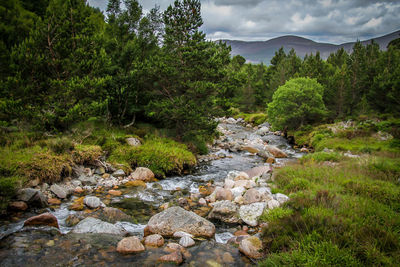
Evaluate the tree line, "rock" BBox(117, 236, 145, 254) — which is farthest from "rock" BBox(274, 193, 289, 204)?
the tree line

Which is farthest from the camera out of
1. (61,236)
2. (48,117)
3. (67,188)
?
(48,117)

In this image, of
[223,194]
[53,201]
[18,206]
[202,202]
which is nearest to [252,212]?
[223,194]

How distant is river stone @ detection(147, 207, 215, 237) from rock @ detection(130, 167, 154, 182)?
519 cm

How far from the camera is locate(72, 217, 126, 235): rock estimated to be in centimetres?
616

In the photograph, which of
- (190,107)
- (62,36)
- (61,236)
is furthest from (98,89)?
(61,236)

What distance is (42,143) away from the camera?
1080 cm

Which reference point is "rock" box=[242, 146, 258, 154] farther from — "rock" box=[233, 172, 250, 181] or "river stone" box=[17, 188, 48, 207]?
"river stone" box=[17, 188, 48, 207]

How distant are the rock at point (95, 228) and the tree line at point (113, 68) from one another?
744 cm

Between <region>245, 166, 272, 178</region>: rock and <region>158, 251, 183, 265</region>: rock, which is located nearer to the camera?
<region>158, 251, 183, 265</region>: rock

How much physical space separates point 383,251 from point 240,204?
4.85m

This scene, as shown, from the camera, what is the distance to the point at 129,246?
5.46m

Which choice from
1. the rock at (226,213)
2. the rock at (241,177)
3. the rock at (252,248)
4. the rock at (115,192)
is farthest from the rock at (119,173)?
the rock at (252,248)

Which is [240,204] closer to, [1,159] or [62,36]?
[1,159]

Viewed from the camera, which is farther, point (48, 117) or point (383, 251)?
point (48, 117)
